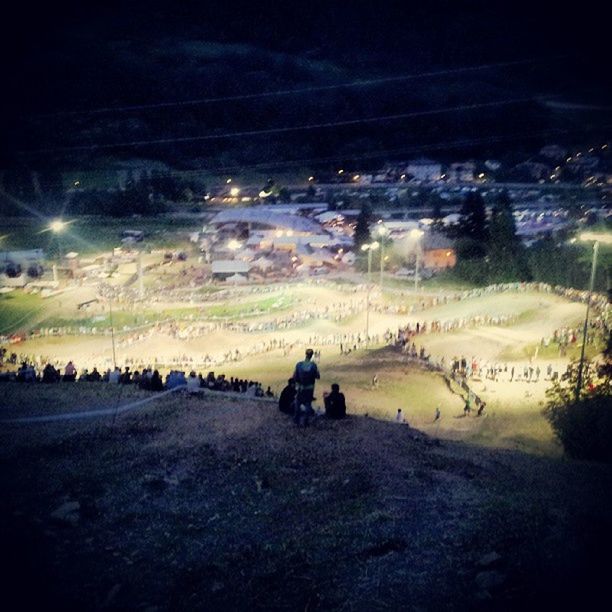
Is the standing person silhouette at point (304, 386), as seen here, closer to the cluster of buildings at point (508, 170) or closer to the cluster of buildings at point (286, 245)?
the cluster of buildings at point (286, 245)

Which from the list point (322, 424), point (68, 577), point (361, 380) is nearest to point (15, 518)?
point (68, 577)

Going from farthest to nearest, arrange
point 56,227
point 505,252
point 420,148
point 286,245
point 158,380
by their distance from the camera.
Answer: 1. point 420,148
2. point 286,245
3. point 505,252
4. point 56,227
5. point 158,380

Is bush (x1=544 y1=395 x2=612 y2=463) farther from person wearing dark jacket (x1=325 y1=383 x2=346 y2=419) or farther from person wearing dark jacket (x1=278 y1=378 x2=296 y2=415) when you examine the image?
person wearing dark jacket (x1=278 y1=378 x2=296 y2=415)

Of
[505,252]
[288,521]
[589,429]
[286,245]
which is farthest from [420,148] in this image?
[288,521]

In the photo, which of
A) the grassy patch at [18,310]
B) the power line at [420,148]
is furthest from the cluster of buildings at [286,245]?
the power line at [420,148]

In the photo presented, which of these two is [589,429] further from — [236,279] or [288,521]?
[236,279]

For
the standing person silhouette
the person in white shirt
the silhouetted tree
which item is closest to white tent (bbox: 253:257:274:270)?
the silhouetted tree
